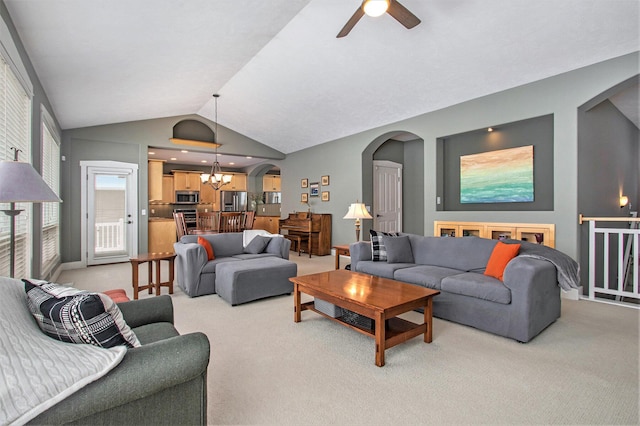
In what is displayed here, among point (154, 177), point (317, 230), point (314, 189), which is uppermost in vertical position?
point (154, 177)

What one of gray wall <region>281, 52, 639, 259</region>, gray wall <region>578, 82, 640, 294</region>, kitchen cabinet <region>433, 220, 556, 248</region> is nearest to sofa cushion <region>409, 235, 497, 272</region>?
kitchen cabinet <region>433, 220, 556, 248</region>

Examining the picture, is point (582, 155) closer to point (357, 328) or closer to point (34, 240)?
point (357, 328)

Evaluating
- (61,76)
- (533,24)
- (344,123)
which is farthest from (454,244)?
(61,76)

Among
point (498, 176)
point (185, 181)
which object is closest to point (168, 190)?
point (185, 181)

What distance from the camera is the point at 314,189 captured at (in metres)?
8.01

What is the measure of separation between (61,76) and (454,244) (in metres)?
4.93

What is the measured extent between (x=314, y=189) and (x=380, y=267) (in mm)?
4340

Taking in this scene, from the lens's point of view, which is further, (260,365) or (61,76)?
(61,76)

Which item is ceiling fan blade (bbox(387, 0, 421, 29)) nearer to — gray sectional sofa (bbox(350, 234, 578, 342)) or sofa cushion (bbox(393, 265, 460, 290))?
gray sectional sofa (bbox(350, 234, 578, 342))

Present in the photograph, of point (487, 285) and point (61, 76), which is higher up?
point (61, 76)

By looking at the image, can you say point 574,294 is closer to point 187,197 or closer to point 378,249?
point 378,249

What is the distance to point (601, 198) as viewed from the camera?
15.8 feet

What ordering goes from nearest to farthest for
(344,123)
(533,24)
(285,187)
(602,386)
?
(602,386), (533,24), (344,123), (285,187)

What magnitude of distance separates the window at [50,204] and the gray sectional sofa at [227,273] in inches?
71.9
